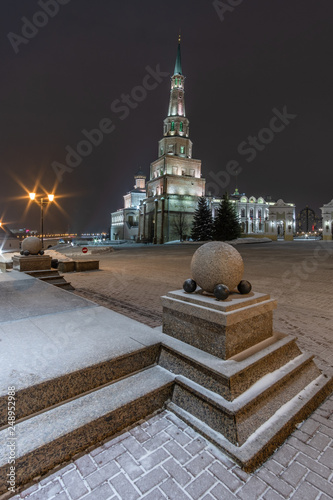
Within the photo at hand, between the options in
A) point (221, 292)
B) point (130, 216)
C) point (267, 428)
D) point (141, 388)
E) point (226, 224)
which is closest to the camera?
point (267, 428)

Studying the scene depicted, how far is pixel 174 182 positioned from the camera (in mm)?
64375

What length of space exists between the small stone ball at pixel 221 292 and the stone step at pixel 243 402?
3.44 feet

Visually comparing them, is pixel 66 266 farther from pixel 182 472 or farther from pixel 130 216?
pixel 130 216

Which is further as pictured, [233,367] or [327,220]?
[327,220]

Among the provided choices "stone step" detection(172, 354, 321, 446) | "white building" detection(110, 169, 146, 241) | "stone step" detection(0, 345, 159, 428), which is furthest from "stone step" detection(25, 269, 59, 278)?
"white building" detection(110, 169, 146, 241)

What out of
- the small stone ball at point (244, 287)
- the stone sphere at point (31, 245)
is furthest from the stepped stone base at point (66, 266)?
the small stone ball at point (244, 287)

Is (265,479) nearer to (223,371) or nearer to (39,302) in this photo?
(223,371)

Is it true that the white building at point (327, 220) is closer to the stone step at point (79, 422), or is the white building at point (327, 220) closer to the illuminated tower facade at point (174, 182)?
the illuminated tower facade at point (174, 182)

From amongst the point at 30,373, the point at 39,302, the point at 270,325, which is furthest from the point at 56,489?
the point at 39,302

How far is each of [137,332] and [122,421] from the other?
134 cm

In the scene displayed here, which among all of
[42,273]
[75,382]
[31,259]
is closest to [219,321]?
[75,382]

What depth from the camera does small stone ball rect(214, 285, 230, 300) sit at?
10.5 ft

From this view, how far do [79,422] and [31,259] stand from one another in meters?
9.52

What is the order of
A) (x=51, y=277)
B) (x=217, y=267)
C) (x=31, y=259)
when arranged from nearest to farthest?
1. (x=217, y=267)
2. (x=51, y=277)
3. (x=31, y=259)
